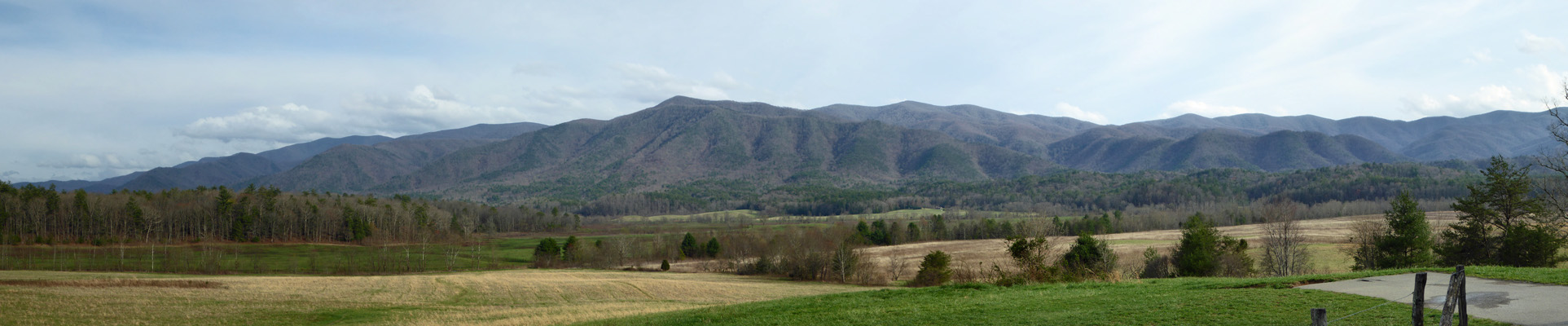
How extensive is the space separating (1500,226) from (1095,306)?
31343 mm

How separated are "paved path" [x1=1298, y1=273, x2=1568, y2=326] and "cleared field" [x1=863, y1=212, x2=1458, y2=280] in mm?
40127

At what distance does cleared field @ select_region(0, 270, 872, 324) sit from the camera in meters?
32.0

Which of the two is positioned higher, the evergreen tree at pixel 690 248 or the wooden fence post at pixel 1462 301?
the wooden fence post at pixel 1462 301

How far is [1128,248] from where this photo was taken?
8400 centimetres

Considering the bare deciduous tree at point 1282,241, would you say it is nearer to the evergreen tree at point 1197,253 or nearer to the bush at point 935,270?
the evergreen tree at point 1197,253

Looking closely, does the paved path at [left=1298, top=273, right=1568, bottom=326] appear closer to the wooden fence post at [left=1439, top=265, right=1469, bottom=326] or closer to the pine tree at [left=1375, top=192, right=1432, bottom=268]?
the wooden fence post at [left=1439, top=265, right=1469, bottom=326]

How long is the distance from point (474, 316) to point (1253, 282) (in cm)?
3141

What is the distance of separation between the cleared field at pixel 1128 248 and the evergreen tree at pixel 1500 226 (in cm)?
1918

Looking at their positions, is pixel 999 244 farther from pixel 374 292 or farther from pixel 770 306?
pixel 770 306

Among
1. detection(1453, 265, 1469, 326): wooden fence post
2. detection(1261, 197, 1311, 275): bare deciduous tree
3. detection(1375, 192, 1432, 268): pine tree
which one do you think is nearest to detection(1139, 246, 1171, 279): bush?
detection(1261, 197, 1311, 275): bare deciduous tree

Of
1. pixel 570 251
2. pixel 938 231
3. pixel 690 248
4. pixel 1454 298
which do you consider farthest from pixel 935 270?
pixel 938 231

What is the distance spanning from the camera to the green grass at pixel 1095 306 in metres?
A: 13.0

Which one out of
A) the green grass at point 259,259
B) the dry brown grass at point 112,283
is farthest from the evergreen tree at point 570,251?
the dry brown grass at point 112,283

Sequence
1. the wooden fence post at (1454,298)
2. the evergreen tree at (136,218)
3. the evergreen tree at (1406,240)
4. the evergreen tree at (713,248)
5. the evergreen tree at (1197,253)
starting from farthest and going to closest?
the evergreen tree at (136,218)
the evergreen tree at (713,248)
the evergreen tree at (1197,253)
the evergreen tree at (1406,240)
the wooden fence post at (1454,298)
